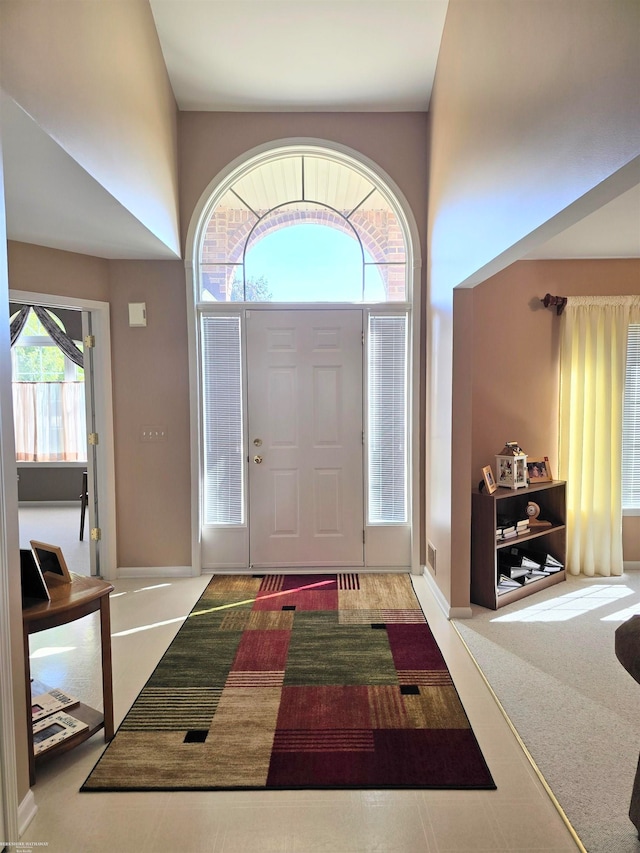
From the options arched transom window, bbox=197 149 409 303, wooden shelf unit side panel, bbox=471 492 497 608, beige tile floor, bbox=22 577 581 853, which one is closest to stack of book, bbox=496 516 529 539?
wooden shelf unit side panel, bbox=471 492 497 608

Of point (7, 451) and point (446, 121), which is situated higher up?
point (446, 121)

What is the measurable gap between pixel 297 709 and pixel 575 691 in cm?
135

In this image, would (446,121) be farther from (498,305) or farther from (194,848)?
(194,848)

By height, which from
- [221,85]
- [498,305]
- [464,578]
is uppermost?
[221,85]

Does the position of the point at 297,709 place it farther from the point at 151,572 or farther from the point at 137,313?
the point at 137,313

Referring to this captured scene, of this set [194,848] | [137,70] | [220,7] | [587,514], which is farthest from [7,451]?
[587,514]

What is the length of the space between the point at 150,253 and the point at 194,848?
3.55m

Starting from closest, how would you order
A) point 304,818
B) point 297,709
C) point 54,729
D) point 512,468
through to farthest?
point 304,818 → point 54,729 → point 297,709 → point 512,468

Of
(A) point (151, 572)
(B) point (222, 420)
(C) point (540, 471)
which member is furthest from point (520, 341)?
(A) point (151, 572)

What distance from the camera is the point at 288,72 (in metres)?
3.92

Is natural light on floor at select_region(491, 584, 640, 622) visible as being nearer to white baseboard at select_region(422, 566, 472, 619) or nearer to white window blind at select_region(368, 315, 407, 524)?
white baseboard at select_region(422, 566, 472, 619)

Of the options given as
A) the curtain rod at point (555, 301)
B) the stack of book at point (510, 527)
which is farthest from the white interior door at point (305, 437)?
the curtain rod at point (555, 301)

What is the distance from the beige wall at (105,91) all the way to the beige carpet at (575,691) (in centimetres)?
309

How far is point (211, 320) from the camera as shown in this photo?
442cm
